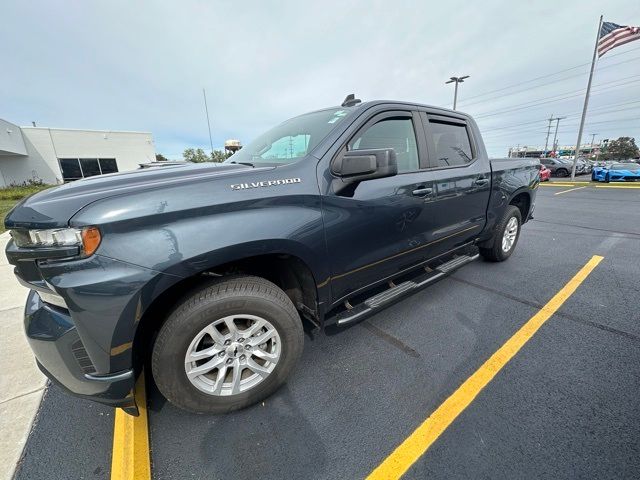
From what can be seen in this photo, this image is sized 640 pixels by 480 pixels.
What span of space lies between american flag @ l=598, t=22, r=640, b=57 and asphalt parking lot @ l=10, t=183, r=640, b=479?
1898 cm

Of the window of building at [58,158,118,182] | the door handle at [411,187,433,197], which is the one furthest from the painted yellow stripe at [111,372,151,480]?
the window of building at [58,158,118,182]

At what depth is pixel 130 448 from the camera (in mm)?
1701

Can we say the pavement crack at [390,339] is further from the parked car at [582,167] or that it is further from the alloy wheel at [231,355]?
the parked car at [582,167]

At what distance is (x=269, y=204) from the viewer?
5.74 feet

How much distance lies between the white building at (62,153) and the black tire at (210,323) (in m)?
28.2

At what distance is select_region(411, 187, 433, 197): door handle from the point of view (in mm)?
2516

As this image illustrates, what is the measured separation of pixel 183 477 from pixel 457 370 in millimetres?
1905

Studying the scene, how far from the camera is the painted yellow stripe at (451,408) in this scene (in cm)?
156

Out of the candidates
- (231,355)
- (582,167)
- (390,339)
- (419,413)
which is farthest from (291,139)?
(582,167)

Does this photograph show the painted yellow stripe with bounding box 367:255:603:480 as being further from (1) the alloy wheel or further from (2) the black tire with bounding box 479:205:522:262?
(2) the black tire with bounding box 479:205:522:262

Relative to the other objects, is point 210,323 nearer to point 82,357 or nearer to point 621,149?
point 82,357

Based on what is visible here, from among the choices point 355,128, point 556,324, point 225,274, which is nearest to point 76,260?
point 225,274

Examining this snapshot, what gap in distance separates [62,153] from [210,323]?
3091 centimetres

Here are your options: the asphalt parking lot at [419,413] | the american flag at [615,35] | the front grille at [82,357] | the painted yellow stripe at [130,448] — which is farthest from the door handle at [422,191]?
the american flag at [615,35]
